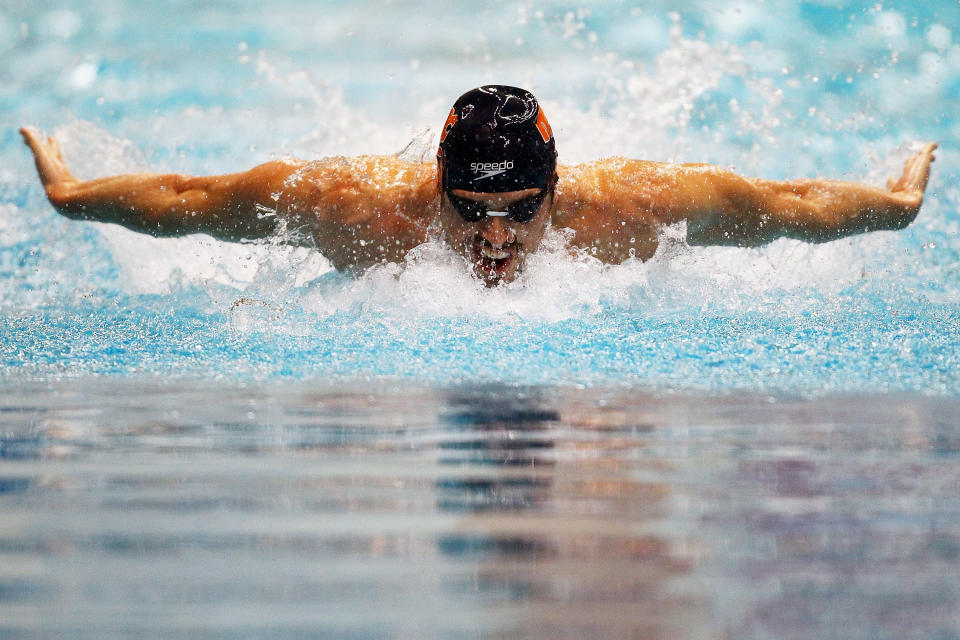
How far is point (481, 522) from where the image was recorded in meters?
1.38

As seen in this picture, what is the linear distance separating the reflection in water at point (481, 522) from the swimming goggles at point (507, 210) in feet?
5.66

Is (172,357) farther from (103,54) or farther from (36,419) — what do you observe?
(103,54)

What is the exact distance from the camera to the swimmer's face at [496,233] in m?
3.93

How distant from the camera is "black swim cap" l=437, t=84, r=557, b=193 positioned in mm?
3896

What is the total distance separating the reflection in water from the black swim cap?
171 centimetres

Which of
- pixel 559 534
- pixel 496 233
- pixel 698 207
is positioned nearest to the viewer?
pixel 559 534

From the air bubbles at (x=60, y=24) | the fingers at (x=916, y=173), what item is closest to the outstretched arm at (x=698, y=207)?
the fingers at (x=916, y=173)

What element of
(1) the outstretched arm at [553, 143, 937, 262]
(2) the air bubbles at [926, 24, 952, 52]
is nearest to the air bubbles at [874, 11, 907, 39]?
(2) the air bubbles at [926, 24, 952, 52]

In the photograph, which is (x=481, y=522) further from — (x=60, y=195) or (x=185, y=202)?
(x=60, y=195)

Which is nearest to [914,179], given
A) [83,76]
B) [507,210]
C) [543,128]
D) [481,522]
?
[543,128]

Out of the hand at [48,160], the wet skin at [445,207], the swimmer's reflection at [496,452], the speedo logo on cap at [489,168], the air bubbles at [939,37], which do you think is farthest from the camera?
the air bubbles at [939,37]

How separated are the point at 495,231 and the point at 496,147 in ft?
0.92

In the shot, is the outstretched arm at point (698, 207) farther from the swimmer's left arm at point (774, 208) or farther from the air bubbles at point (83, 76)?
the air bubbles at point (83, 76)

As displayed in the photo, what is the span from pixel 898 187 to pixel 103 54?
684 cm
